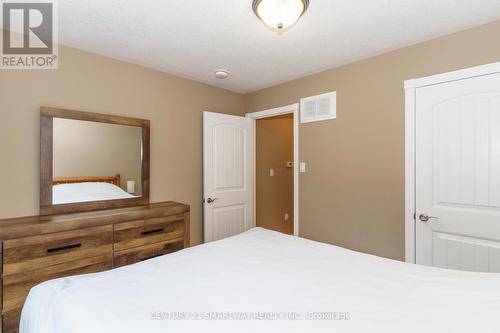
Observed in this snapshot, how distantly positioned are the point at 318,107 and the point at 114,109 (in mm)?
2167

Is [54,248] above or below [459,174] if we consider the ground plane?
below

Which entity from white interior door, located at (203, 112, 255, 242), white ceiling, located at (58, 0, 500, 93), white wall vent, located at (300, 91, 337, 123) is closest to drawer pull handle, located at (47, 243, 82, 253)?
white interior door, located at (203, 112, 255, 242)

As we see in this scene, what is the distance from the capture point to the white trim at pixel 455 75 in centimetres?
187

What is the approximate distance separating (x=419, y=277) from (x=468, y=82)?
1.63 meters

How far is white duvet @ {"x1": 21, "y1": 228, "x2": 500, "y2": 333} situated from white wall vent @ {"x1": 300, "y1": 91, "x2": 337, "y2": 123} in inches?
69.8

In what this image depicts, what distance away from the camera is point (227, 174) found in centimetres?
335

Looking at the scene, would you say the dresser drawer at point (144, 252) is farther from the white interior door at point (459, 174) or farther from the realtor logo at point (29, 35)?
the white interior door at point (459, 174)

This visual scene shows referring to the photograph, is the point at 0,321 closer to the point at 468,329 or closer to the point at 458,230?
the point at 468,329

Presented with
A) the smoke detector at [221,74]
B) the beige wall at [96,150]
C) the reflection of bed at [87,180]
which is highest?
the smoke detector at [221,74]

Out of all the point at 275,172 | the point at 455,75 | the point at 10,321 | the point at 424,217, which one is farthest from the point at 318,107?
the point at 10,321

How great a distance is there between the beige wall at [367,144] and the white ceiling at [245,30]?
14cm

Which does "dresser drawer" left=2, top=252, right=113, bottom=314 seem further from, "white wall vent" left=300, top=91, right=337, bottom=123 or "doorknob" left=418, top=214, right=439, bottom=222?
"doorknob" left=418, top=214, right=439, bottom=222

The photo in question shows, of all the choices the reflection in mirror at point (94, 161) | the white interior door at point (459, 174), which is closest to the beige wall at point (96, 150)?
the reflection in mirror at point (94, 161)

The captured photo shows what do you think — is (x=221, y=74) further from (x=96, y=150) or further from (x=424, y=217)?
(x=424, y=217)
